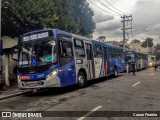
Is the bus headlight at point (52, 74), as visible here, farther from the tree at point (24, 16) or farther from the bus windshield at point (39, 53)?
the tree at point (24, 16)

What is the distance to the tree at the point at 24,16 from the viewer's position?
18688mm

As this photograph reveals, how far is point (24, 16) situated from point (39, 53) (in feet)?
25.4

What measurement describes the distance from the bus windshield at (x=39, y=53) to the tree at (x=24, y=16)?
22.2 ft

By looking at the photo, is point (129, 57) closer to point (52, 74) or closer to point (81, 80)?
point (81, 80)

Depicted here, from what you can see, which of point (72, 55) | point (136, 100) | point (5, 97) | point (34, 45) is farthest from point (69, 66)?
point (136, 100)

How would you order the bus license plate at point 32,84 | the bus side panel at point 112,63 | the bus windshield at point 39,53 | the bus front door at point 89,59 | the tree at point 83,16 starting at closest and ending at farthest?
the bus windshield at point 39,53 → the bus license plate at point 32,84 → the bus front door at point 89,59 → the bus side panel at point 112,63 → the tree at point 83,16

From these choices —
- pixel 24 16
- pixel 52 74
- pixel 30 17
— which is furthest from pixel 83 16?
pixel 52 74

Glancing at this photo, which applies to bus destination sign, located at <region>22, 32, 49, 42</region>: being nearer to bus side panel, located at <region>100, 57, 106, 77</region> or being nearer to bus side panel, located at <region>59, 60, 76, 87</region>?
bus side panel, located at <region>59, 60, 76, 87</region>

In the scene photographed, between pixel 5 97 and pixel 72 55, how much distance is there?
411 cm

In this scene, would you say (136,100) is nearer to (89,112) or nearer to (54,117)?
(89,112)

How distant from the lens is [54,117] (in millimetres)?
7684

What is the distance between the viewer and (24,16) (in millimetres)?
19062

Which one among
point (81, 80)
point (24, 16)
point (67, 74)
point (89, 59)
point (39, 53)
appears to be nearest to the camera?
point (39, 53)

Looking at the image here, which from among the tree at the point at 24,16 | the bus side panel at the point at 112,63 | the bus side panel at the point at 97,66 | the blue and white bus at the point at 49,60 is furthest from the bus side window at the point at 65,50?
the bus side panel at the point at 112,63
